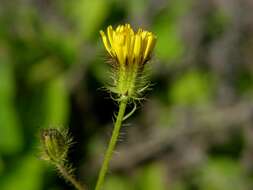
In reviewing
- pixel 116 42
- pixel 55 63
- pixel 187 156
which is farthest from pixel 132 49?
pixel 187 156

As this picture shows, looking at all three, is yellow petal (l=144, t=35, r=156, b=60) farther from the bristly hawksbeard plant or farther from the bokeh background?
the bokeh background

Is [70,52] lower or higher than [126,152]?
higher

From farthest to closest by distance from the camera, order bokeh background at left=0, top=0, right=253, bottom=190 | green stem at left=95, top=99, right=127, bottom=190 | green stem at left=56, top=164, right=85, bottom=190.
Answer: bokeh background at left=0, top=0, right=253, bottom=190
green stem at left=56, top=164, right=85, bottom=190
green stem at left=95, top=99, right=127, bottom=190

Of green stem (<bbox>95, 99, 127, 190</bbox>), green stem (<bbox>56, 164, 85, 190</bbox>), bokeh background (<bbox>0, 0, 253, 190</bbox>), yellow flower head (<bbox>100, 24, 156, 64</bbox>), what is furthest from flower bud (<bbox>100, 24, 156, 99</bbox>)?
bokeh background (<bbox>0, 0, 253, 190</bbox>)

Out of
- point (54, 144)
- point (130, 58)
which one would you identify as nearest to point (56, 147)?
point (54, 144)

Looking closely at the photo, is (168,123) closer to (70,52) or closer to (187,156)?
(187,156)

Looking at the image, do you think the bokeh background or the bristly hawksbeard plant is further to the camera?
the bokeh background

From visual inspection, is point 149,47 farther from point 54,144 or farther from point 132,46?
point 54,144

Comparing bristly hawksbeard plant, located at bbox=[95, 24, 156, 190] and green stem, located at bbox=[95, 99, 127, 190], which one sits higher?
bristly hawksbeard plant, located at bbox=[95, 24, 156, 190]
